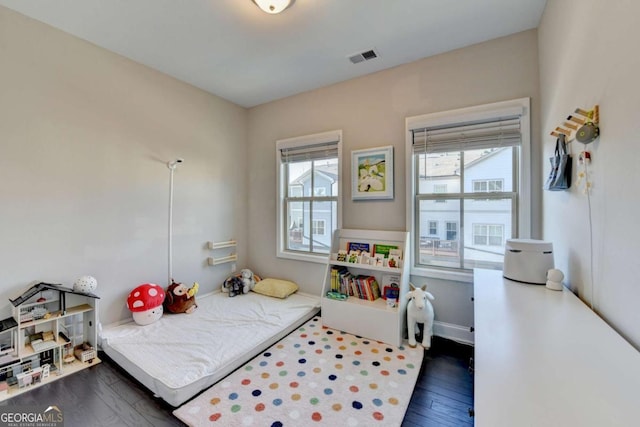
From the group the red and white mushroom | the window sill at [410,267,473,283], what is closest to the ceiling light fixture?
the window sill at [410,267,473,283]

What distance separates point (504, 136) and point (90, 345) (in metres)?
3.98

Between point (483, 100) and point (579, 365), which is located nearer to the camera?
point (579, 365)

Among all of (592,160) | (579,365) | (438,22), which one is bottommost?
(579,365)

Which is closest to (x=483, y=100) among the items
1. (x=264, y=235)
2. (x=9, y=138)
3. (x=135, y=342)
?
(x=264, y=235)

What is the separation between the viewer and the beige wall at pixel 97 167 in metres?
2.00

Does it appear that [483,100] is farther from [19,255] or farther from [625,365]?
[19,255]

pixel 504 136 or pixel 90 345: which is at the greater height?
pixel 504 136

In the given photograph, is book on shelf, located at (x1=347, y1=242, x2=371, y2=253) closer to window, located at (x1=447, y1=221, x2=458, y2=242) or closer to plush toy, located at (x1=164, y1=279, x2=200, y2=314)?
window, located at (x1=447, y1=221, x2=458, y2=242)

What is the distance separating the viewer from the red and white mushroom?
2.47 metres

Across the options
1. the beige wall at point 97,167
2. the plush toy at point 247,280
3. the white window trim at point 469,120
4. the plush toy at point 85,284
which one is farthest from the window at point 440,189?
the plush toy at point 85,284

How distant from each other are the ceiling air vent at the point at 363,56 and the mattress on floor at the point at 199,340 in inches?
105

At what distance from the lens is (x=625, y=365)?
81cm
